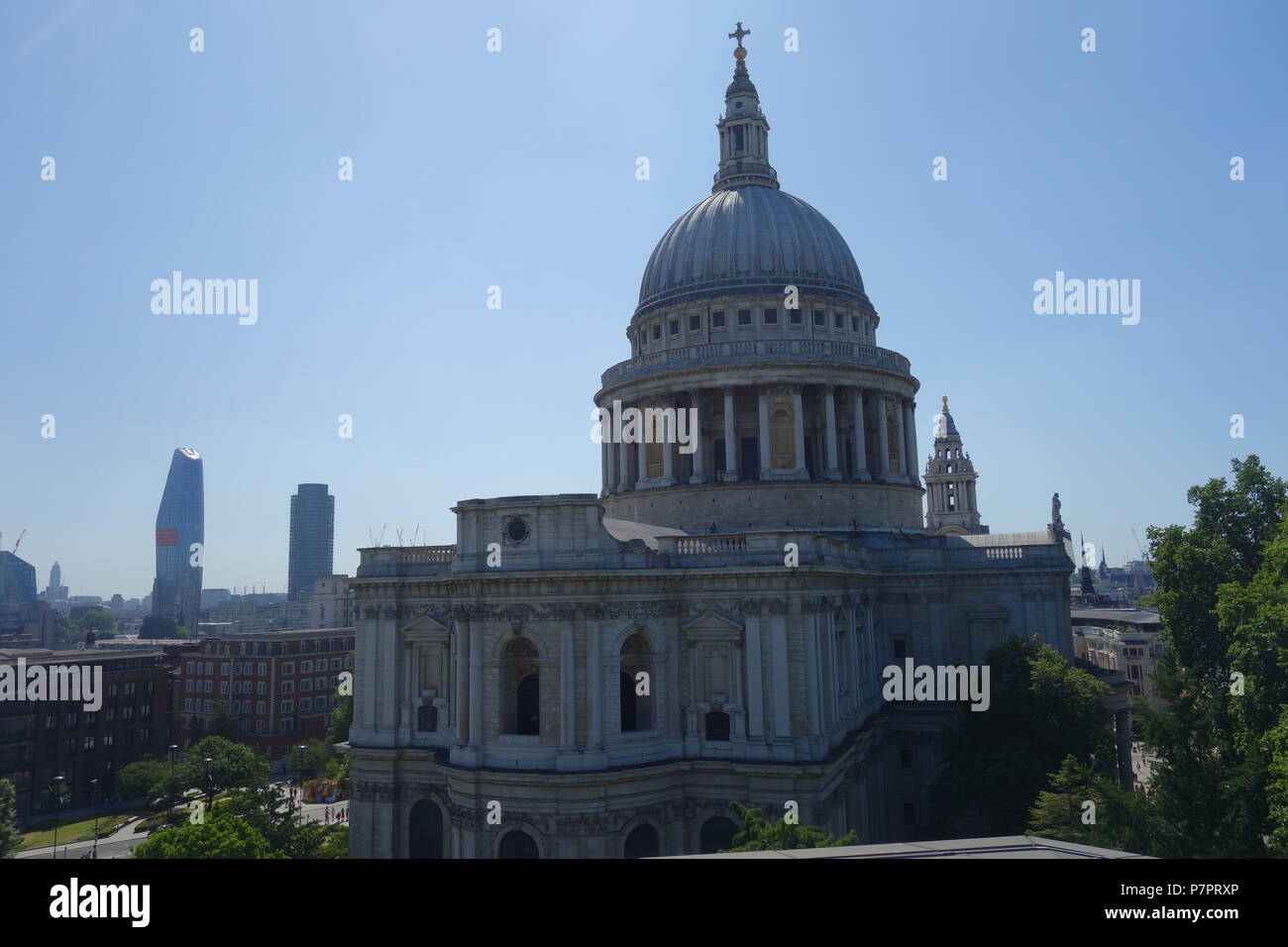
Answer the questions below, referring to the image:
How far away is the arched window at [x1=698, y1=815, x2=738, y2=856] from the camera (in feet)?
140

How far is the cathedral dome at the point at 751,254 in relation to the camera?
66688 millimetres

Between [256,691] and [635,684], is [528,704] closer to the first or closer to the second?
[635,684]

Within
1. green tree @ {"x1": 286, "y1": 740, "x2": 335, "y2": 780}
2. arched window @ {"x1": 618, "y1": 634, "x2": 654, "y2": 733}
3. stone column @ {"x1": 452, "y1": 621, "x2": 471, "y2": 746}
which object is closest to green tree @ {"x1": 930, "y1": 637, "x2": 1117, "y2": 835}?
arched window @ {"x1": 618, "y1": 634, "x2": 654, "y2": 733}

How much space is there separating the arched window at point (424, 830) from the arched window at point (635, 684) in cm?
1118

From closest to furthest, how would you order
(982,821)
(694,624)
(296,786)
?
(694,624), (982,821), (296,786)

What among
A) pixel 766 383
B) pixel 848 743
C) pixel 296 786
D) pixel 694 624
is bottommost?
pixel 296 786

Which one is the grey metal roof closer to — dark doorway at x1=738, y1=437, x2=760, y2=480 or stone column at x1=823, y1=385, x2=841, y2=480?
stone column at x1=823, y1=385, x2=841, y2=480

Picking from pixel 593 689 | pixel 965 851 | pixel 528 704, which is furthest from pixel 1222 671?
pixel 965 851
